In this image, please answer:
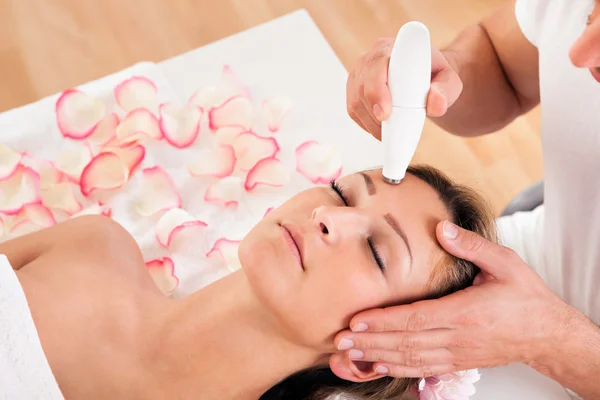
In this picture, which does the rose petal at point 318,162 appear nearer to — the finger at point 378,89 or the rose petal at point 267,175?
the rose petal at point 267,175

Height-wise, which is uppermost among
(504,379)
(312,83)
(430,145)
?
(312,83)

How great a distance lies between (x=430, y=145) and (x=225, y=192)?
617 millimetres

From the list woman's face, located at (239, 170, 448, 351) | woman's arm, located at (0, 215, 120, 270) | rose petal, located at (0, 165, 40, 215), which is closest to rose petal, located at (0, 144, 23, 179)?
rose petal, located at (0, 165, 40, 215)

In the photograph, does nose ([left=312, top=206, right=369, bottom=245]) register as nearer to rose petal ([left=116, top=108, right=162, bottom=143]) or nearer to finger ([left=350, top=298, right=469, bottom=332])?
finger ([left=350, top=298, right=469, bottom=332])

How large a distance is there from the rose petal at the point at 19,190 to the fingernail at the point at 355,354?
2.80 ft

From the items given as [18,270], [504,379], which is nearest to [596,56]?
[504,379]

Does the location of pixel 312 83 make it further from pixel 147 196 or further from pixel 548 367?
pixel 548 367

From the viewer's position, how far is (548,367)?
0.94 meters

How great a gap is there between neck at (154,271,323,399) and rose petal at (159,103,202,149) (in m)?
0.51

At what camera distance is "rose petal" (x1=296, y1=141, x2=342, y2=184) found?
4.89 feet

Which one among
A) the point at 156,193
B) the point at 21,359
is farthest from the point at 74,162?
Answer: the point at 21,359

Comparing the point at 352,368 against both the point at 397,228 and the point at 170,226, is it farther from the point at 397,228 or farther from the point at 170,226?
the point at 170,226

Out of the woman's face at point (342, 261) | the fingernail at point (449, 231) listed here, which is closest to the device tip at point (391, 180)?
the woman's face at point (342, 261)

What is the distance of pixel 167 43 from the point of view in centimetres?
173
